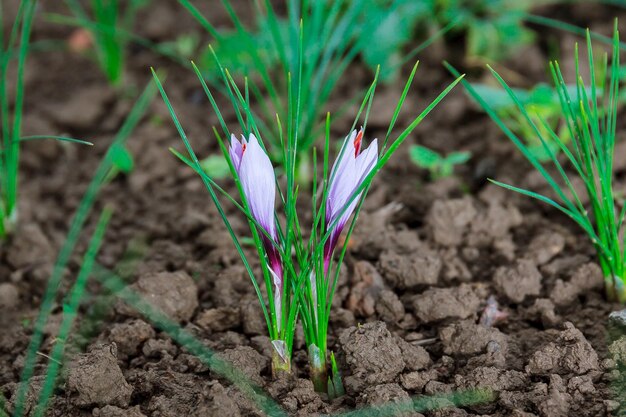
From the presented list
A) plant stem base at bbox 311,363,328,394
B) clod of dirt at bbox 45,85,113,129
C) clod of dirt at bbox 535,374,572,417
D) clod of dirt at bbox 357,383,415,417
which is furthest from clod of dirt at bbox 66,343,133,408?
clod of dirt at bbox 45,85,113,129

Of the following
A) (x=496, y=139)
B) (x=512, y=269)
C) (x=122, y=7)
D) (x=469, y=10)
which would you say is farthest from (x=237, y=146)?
(x=122, y=7)

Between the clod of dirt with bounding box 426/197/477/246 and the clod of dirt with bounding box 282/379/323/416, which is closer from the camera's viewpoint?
the clod of dirt with bounding box 282/379/323/416

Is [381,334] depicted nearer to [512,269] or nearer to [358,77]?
[512,269]

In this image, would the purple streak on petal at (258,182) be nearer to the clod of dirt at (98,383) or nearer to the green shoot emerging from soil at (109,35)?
the clod of dirt at (98,383)

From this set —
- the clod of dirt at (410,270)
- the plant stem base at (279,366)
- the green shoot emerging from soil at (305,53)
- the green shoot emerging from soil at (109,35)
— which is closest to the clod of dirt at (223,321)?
the plant stem base at (279,366)

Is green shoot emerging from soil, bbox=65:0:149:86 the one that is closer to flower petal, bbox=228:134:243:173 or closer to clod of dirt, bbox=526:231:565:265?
flower petal, bbox=228:134:243:173
